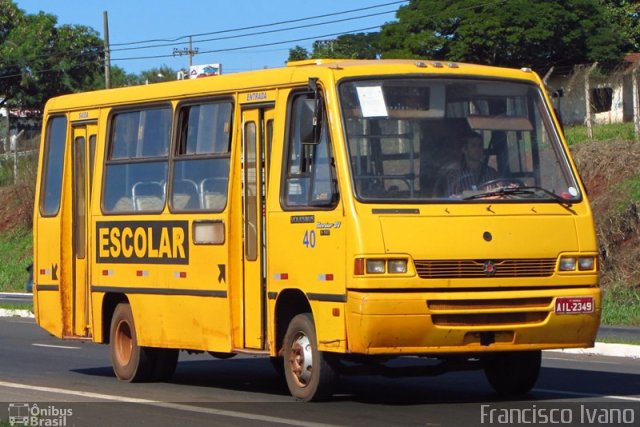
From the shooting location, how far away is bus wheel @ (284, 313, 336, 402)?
11023 mm

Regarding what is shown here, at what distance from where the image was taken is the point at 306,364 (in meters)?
11.3

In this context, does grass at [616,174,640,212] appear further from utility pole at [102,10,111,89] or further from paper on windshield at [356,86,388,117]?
utility pole at [102,10,111,89]

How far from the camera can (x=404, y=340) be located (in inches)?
409

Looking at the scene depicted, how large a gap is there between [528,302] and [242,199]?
288cm

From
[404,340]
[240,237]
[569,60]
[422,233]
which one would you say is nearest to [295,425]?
[404,340]

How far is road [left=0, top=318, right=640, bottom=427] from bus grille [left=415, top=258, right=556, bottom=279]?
1091 mm

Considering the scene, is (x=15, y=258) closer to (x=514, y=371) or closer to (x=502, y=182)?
(x=514, y=371)

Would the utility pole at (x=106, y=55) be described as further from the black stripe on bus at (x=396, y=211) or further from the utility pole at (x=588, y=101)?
the black stripe on bus at (x=396, y=211)

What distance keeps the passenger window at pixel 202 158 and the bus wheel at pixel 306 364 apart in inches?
63.6

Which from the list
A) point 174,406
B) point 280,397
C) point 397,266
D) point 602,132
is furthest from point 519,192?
point 602,132

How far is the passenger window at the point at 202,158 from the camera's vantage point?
12484 mm

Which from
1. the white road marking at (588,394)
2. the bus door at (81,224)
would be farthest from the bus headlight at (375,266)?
the bus door at (81,224)

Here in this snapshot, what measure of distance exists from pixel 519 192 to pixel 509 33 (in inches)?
1850

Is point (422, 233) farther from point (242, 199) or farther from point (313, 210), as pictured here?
point (242, 199)
